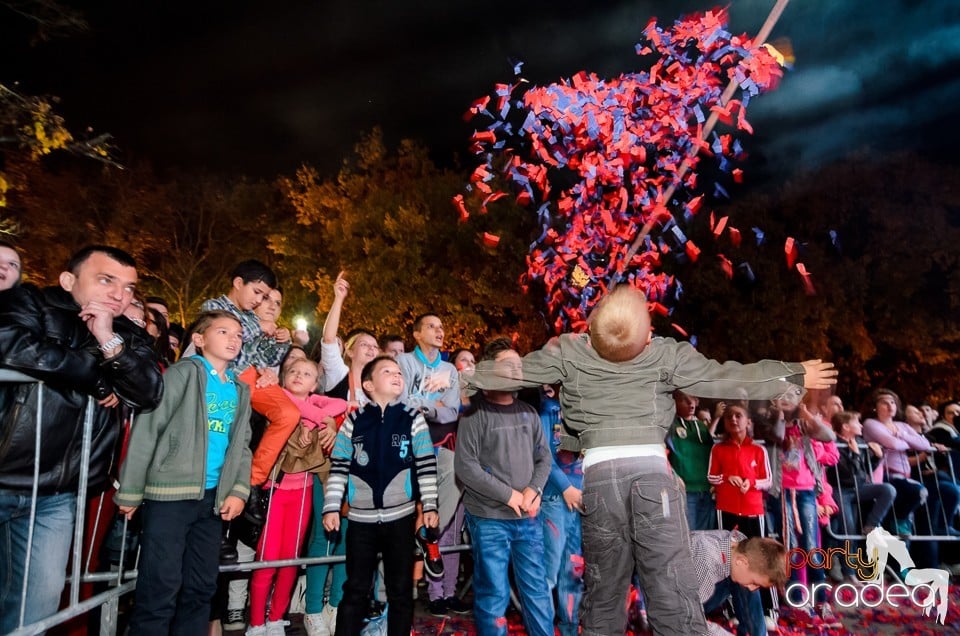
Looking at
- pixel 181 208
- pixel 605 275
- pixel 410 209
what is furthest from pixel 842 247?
pixel 181 208

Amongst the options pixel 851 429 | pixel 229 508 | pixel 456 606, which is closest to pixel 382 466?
pixel 229 508

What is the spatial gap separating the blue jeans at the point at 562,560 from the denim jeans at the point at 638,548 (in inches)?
58.8

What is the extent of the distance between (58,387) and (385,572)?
88.0 inches

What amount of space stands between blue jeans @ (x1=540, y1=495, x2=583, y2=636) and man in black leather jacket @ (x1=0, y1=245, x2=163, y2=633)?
2908mm

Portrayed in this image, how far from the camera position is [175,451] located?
365cm

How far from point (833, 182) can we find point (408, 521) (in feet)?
73.6

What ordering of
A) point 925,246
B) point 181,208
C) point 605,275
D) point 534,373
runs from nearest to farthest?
point 534,373 → point 605,275 → point 925,246 → point 181,208

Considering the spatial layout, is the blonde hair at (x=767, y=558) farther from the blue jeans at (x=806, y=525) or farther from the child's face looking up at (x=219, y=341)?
the child's face looking up at (x=219, y=341)

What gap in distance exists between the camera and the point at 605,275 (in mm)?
13984

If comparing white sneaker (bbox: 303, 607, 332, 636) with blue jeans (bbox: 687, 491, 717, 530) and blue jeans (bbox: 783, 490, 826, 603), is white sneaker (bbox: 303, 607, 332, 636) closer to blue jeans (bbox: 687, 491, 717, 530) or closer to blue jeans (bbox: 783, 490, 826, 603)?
blue jeans (bbox: 687, 491, 717, 530)

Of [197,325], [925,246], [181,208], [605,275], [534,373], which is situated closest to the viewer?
[534,373]

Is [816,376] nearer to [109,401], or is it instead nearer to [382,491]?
[382,491]

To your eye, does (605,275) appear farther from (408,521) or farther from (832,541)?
(408,521)

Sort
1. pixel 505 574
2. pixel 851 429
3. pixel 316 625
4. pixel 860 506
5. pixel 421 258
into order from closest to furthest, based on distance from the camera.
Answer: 1. pixel 505 574
2. pixel 316 625
3. pixel 860 506
4. pixel 851 429
5. pixel 421 258
